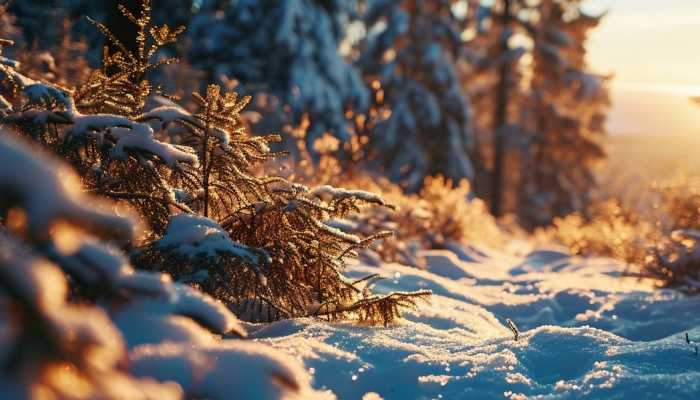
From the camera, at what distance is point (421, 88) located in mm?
21031

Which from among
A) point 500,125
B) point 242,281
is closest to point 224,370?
point 242,281

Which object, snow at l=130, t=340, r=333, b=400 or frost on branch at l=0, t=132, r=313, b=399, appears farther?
snow at l=130, t=340, r=333, b=400

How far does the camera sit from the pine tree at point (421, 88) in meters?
20.9

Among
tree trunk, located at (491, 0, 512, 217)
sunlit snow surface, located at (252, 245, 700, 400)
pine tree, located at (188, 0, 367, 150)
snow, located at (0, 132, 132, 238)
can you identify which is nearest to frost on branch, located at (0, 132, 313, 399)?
snow, located at (0, 132, 132, 238)

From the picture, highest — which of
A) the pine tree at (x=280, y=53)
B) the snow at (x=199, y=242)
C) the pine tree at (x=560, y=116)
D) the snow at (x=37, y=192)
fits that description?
the pine tree at (x=560, y=116)

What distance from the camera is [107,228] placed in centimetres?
104

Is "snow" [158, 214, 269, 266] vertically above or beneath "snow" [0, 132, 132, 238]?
above

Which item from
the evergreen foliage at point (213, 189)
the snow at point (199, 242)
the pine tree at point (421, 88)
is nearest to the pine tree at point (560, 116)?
the pine tree at point (421, 88)

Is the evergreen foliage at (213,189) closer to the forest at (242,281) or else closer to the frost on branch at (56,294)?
the forest at (242,281)

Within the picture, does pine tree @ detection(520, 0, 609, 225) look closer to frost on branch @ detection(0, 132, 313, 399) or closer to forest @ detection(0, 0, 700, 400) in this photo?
forest @ detection(0, 0, 700, 400)

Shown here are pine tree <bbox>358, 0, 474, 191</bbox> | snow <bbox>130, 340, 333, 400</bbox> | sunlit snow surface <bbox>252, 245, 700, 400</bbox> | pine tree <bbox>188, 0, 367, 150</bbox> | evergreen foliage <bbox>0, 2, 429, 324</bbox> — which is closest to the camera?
snow <bbox>130, 340, 333, 400</bbox>

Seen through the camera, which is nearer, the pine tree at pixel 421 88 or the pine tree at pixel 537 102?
the pine tree at pixel 421 88

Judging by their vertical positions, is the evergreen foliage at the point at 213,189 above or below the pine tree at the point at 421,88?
below

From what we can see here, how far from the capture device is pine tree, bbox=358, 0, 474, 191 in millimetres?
20891
